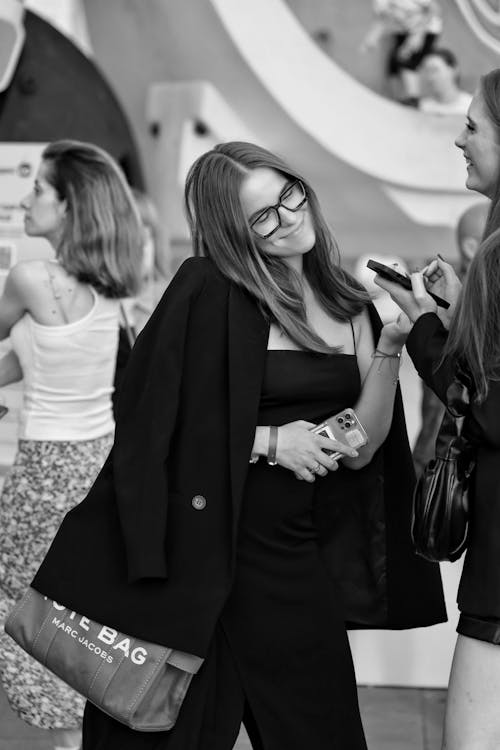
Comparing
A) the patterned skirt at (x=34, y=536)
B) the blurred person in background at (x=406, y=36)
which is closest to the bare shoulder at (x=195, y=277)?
the patterned skirt at (x=34, y=536)

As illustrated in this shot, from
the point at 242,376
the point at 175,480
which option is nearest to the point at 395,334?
the point at 242,376

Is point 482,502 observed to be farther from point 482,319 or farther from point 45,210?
point 45,210

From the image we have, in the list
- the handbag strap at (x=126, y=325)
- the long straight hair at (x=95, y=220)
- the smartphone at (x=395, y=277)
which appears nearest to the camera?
the smartphone at (x=395, y=277)

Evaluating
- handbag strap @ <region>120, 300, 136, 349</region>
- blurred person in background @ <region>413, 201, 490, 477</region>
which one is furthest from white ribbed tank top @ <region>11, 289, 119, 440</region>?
blurred person in background @ <region>413, 201, 490, 477</region>

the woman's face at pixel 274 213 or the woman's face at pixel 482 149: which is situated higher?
the woman's face at pixel 482 149

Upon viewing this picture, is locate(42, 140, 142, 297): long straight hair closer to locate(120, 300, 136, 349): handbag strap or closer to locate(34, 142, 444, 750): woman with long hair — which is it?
locate(120, 300, 136, 349): handbag strap

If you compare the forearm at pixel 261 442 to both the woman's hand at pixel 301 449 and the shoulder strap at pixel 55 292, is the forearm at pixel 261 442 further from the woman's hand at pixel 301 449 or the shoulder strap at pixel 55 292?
the shoulder strap at pixel 55 292

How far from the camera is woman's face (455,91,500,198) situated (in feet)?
7.41

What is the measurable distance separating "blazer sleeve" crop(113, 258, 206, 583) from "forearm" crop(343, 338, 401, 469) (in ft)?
1.32

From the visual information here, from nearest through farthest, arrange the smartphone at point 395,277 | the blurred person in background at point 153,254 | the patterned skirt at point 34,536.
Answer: the smartphone at point 395,277, the patterned skirt at point 34,536, the blurred person in background at point 153,254

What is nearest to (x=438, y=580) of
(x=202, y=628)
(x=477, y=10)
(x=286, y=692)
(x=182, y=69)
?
(x=286, y=692)

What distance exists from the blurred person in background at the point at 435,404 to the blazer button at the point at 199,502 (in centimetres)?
192

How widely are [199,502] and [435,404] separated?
6.88 ft

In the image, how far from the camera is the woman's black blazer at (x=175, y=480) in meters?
2.33
